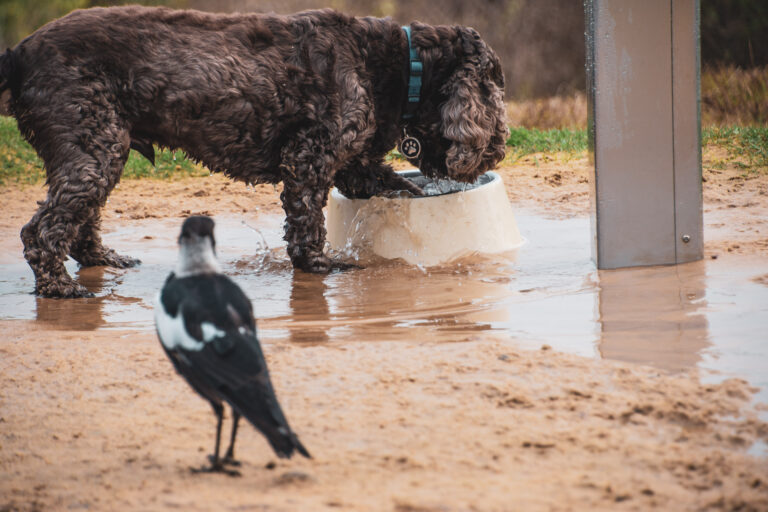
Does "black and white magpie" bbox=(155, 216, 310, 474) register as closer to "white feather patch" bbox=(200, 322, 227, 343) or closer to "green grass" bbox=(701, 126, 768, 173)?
"white feather patch" bbox=(200, 322, 227, 343)

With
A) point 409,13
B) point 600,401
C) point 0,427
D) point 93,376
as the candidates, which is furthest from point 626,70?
point 409,13

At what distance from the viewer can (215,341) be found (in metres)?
2.42

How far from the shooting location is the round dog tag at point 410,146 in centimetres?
604

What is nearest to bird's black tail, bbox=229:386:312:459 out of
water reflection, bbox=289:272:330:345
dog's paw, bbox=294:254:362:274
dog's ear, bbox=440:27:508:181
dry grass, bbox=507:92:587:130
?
water reflection, bbox=289:272:330:345

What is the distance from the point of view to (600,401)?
120 inches

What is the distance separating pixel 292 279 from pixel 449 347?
1.93 m

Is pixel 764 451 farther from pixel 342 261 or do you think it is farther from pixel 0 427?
pixel 342 261

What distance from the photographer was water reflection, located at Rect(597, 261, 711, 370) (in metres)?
3.58

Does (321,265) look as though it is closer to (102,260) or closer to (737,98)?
(102,260)

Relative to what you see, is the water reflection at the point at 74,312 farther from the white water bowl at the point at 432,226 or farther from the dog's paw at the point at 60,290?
the white water bowl at the point at 432,226

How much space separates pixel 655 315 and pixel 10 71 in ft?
12.5

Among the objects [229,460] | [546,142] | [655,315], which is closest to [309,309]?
[655,315]

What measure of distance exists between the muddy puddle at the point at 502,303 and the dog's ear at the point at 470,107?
71 centimetres

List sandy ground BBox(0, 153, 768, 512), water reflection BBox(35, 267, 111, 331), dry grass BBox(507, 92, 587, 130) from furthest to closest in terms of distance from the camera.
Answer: dry grass BBox(507, 92, 587, 130)
water reflection BBox(35, 267, 111, 331)
sandy ground BBox(0, 153, 768, 512)
